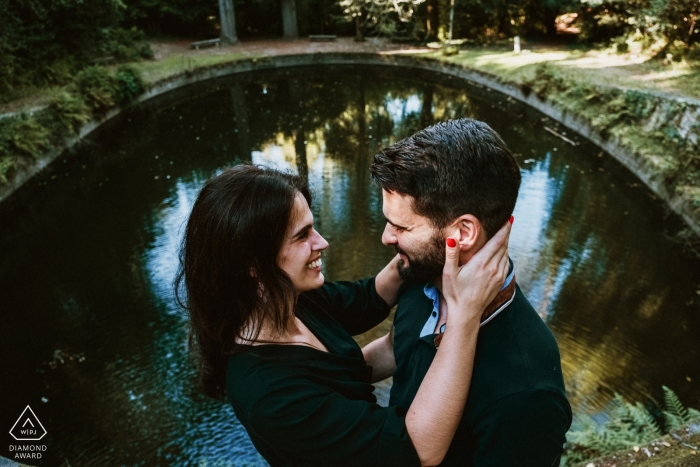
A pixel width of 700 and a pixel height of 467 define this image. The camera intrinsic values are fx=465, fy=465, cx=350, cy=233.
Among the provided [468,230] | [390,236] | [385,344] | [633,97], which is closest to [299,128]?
[633,97]

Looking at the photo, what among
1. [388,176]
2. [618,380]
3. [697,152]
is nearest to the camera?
[388,176]

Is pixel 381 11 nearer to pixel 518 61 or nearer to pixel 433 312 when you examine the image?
pixel 518 61

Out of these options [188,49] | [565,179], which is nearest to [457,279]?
[565,179]

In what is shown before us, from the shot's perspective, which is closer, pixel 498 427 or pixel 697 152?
pixel 498 427

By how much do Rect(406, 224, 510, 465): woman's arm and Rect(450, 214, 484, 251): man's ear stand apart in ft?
0.27

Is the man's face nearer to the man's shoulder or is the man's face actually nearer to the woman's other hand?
the woman's other hand

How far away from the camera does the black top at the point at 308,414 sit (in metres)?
1.45

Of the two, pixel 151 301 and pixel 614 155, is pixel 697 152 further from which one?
pixel 151 301

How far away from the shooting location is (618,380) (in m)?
5.36

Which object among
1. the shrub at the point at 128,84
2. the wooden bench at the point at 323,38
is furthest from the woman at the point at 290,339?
the wooden bench at the point at 323,38

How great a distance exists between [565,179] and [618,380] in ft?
19.6

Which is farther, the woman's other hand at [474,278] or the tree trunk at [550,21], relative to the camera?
the tree trunk at [550,21]

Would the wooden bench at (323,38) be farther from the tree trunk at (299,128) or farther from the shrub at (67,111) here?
the shrub at (67,111)

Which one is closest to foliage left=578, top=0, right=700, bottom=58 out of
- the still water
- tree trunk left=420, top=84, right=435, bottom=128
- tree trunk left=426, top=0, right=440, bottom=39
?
the still water
